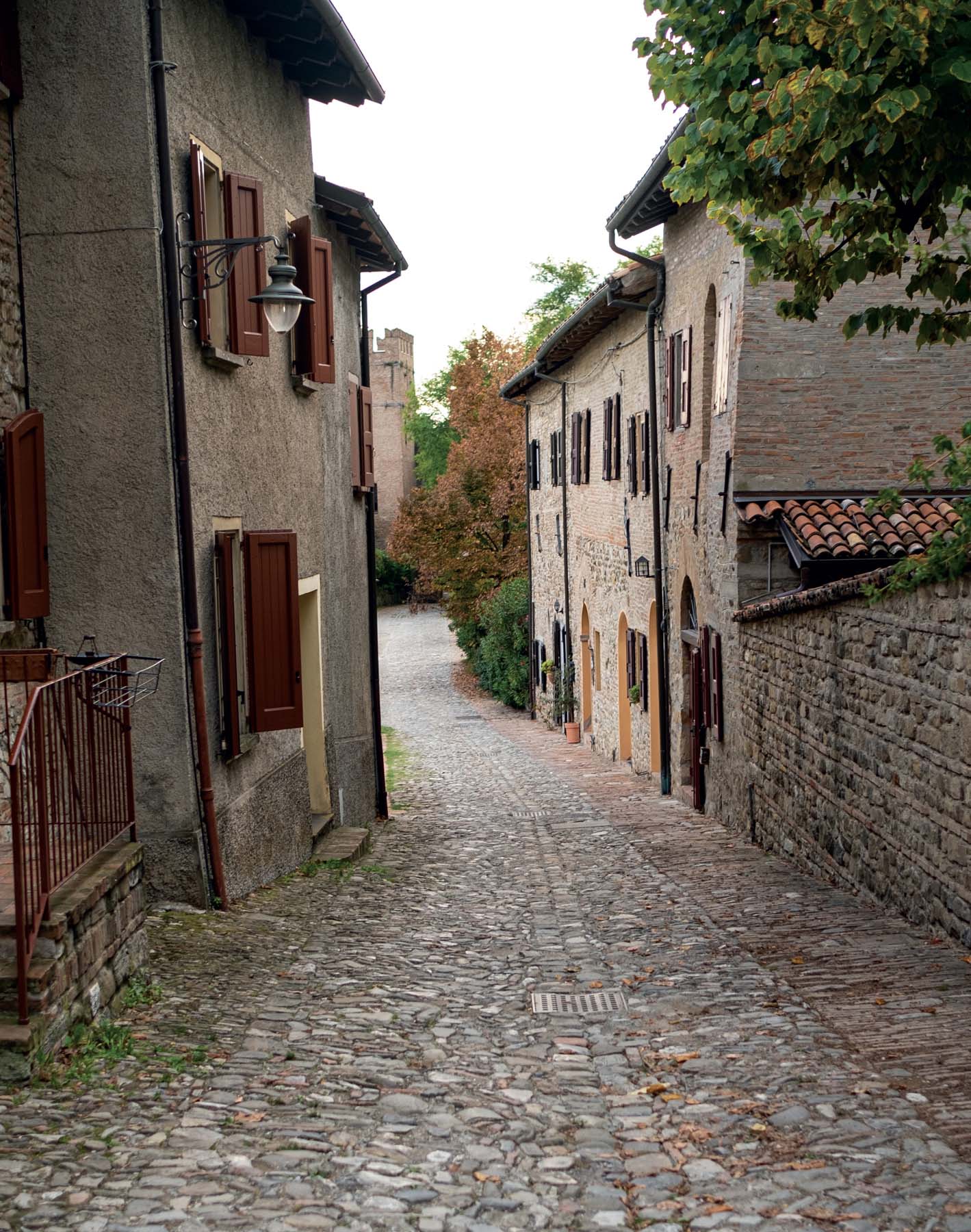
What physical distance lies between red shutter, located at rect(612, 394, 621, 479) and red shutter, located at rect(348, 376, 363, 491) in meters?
6.13

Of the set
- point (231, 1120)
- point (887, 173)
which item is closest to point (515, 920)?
point (231, 1120)

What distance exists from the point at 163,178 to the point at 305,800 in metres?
5.37

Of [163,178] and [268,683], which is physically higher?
[163,178]

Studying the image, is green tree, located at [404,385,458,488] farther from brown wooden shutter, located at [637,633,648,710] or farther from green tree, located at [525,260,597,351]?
brown wooden shutter, located at [637,633,648,710]

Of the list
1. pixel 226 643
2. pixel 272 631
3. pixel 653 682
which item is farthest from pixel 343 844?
pixel 653 682

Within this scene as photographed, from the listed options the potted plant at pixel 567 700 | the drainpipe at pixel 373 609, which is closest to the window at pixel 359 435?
the drainpipe at pixel 373 609

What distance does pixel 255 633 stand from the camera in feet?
29.6

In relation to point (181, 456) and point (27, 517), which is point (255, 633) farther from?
point (27, 517)

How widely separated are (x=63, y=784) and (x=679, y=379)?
11.6 meters

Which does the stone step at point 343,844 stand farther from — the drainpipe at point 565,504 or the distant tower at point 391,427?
the distant tower at point 391,427

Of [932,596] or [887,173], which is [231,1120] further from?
[887,173]

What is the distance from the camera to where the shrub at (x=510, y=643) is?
111 ft

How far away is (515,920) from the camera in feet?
29.1

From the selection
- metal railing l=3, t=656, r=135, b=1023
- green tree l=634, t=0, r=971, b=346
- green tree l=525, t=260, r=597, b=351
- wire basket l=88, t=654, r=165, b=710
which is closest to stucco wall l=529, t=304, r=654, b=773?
green tree l=634, t=0, r=971, b=346
